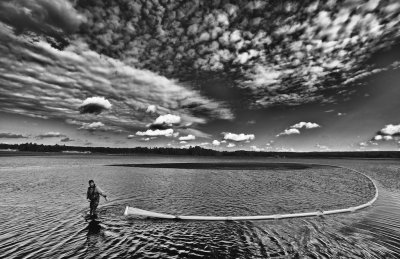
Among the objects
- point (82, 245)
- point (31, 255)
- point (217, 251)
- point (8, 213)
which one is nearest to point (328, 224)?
point (217, 251)

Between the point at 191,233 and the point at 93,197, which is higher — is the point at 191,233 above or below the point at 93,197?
below

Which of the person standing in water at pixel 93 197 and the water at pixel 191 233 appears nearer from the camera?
the water at pixel 191 233

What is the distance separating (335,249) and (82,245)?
17.1m

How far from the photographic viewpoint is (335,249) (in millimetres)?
14258

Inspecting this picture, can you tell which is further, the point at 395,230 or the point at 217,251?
the point at 395,230

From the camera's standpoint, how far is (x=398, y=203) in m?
29.0

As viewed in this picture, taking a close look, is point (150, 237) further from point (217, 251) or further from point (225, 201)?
point (225, 201)

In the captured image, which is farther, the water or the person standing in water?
the person standing in water

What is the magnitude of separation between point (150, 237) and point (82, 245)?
4572 millimetres

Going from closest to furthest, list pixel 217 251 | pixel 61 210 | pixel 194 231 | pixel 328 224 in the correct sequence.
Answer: pixel 217 251 < pixel 194 231 < pixel 328 224 < pixel 61 210

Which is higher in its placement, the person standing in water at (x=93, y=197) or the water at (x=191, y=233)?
the person standing in water at (x=93, y=197)

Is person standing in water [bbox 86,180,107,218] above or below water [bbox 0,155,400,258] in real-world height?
above

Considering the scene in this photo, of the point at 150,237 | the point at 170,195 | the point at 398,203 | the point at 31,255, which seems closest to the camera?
the point at 31,255

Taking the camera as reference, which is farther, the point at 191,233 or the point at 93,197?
the point at 93,197
